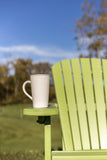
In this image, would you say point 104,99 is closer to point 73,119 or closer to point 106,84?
point 106,84

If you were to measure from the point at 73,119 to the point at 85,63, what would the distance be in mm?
575

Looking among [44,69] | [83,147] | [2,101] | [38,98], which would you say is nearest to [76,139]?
[83,147]

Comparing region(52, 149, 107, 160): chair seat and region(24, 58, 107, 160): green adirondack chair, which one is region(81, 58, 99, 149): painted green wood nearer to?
region(24, 58, 107, 160): green adirondack chair

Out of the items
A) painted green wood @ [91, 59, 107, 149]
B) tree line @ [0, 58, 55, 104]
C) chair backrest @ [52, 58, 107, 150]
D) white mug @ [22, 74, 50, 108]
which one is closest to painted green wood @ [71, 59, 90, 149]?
chair backrest @ [52, 58, 107, 150]

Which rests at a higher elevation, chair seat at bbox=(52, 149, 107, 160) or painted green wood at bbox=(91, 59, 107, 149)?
painted green wood at bbox=(91, 59, 107, 149)

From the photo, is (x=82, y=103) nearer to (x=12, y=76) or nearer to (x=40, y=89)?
(x=40, y=89)

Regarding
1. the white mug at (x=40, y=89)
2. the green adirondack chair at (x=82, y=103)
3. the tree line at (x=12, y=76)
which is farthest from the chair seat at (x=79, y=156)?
the tree line at (x=12, y=76)

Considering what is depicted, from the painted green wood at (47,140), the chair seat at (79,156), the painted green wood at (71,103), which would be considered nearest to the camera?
the chair seat at (79,156)

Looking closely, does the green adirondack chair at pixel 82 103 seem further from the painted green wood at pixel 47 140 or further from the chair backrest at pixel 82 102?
the painted green wood at pixel 47 140

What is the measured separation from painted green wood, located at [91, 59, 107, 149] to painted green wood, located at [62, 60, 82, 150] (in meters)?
0.22

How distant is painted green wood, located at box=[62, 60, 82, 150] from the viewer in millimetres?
2150

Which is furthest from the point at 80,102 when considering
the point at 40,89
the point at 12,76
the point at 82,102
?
the point at 12,76

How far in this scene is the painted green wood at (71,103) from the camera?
2.15 meters

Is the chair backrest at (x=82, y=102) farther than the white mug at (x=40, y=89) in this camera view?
Yes
